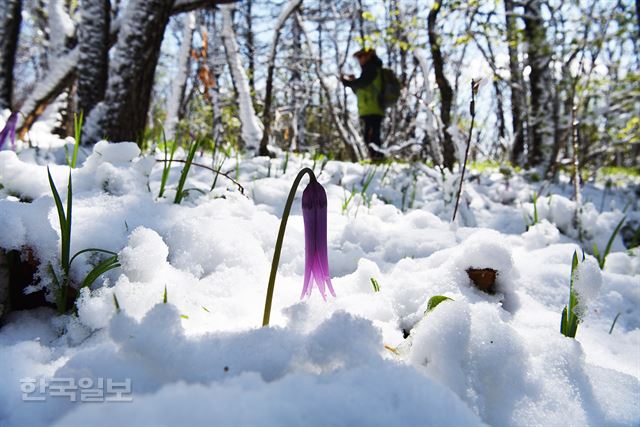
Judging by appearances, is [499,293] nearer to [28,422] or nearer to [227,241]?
[227,241]

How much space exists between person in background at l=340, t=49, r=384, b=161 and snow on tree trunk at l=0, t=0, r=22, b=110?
14.5 ft

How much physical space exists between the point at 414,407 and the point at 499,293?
0.76 metres

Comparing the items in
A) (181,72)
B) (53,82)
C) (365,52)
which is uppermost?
(365,52)

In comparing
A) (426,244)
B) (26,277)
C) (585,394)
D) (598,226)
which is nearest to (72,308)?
(26,277)

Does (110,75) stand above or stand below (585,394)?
above

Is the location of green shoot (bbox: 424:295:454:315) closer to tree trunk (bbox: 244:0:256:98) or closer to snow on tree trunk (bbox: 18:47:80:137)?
snow on tree trunk (bbox: 18:47:80:137)

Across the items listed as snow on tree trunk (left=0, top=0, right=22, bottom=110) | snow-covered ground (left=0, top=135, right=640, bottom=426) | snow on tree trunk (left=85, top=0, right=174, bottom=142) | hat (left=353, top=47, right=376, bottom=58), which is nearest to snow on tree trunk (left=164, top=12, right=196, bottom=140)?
snow on tree trunk (left=0, top=0, right=22, bottom=110)

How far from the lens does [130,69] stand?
300cm

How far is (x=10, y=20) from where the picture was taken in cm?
558

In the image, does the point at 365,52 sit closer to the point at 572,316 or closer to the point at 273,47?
the point at 273,47

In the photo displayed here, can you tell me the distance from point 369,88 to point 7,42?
4.91 meters

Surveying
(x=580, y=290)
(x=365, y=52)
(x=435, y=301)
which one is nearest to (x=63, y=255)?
(x=435, y=301)

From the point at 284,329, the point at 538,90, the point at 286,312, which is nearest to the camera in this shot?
the point at 284,329

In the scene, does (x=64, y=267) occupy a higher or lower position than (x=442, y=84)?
lower
